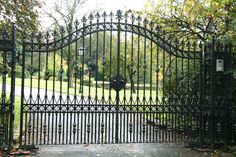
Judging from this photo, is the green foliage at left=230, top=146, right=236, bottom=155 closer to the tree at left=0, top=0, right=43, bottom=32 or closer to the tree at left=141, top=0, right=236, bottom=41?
the tree at left=141, top=0, right=236, bottom=41

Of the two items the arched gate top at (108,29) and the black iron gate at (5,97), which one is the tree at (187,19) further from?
the black iron gate at (5,97)

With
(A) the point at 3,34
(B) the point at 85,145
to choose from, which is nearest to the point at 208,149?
(B) the point at 85,145

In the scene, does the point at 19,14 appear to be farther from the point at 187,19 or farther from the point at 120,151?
the point at 120,151

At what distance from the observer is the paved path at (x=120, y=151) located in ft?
23.6

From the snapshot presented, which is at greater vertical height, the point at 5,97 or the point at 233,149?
the point at 5,97

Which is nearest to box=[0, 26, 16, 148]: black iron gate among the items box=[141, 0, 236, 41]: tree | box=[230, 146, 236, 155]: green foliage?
box=[230, 146, 236, 155]: green foliage

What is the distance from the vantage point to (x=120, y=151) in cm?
758

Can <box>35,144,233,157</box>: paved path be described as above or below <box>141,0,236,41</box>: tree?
below

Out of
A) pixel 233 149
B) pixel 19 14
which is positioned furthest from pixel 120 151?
pixel 19 14

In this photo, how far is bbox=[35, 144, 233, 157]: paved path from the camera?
23.6 ft

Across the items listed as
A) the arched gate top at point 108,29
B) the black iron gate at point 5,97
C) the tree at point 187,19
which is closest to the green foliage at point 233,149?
the arched gate top at point 108,29

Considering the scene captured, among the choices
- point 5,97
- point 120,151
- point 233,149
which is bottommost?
point 120,151

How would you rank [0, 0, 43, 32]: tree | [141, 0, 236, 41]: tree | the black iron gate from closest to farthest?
1. the black iron gate
2. [141, 0, 236, 41]: tree
3. [0, 0, 43, 32]: tree

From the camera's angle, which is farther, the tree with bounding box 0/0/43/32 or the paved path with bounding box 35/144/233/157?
the tree with bounding box 0/0/43/32
